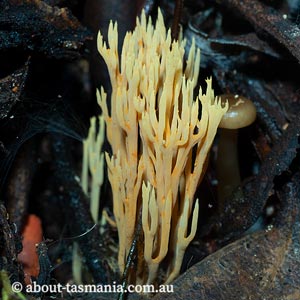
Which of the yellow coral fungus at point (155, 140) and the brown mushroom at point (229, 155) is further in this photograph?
the brown mushroom at point (229, 155)

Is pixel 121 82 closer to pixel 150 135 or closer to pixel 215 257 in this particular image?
pixel 150 135

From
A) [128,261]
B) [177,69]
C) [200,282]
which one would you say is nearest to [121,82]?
[177,69]

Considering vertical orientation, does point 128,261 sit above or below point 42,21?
below

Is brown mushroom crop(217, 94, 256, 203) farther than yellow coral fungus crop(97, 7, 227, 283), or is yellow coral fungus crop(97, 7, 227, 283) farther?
brown mushroom crop(217, 94, 256, 203)

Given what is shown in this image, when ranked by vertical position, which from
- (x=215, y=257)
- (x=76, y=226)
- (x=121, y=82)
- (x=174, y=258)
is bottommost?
(x=76, y=226)

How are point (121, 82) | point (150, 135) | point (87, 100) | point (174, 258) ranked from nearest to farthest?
point (150, 135) < point (121, 82) < point (174, 258) < point (87, 100)

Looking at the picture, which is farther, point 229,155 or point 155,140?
point 229,155

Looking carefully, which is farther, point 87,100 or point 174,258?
point 87,100

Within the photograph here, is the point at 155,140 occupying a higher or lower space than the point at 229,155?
higher
